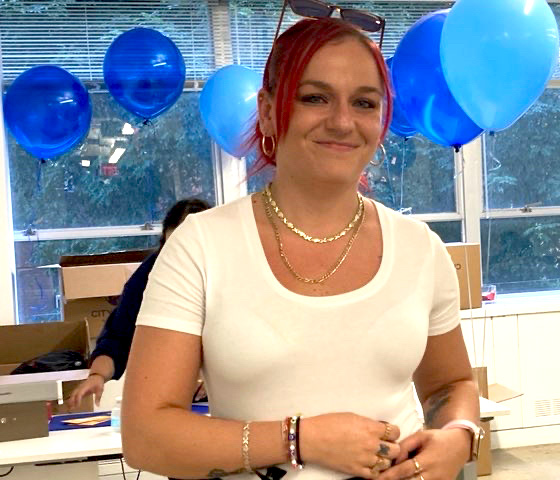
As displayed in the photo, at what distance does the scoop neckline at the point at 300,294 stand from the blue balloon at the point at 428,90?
2.53m

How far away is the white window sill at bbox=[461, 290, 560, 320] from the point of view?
4512 mm

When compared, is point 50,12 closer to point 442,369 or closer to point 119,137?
point 119,137

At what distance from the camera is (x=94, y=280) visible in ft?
12.1

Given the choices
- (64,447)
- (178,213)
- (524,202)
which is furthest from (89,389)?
(524,202)

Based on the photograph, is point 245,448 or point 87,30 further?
point 87,30

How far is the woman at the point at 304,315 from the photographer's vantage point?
0.97 meters

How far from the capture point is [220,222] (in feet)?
3.50

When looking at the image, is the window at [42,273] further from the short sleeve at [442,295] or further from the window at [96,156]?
the short sleeve at [442,295]

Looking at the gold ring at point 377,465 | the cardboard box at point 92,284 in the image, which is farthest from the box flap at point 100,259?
the gold ring at point 377,465

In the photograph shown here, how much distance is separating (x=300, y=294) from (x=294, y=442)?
18 cm

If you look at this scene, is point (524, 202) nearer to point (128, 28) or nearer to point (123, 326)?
point (128, 28)

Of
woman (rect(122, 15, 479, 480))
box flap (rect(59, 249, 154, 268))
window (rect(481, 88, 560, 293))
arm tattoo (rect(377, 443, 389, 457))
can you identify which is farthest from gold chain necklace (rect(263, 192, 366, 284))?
window (rect(481, 88, 560, 293))

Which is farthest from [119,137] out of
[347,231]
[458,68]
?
[347,231]

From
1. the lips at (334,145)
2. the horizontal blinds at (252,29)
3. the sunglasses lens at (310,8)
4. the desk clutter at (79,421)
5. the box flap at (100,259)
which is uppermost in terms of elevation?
the horizontal blinds at (252,29)
